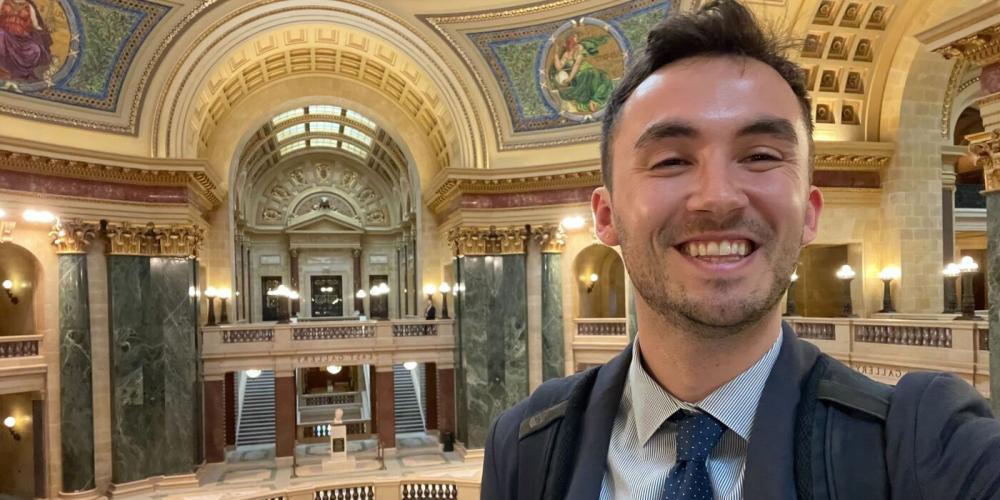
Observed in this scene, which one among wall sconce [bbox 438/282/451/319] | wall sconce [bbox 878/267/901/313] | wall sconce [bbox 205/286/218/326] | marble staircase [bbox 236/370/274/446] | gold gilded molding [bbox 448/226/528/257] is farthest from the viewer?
wall sconce [bbox 438/282/451/319]

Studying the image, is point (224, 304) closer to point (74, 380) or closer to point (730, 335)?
point (74, 380)

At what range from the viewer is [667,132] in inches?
53.9

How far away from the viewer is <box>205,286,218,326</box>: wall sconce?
68.4 ft

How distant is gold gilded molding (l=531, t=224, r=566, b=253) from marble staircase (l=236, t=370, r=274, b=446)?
12.0 metres

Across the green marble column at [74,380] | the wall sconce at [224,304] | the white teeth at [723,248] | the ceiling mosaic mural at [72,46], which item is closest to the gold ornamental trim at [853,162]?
the white teeth at [723,248]

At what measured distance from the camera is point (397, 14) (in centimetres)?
1864

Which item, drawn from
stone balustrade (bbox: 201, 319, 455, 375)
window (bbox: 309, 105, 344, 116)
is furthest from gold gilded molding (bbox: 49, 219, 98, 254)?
window (bbox: 309, 105, 344, 116)

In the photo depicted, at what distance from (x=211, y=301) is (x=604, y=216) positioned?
72.9ft

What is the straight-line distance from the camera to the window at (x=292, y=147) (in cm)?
3183

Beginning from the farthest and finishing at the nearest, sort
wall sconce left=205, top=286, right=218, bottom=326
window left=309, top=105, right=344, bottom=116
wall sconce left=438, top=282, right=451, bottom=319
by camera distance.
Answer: window left=309, top=105, right=344, bottom=116 → wall sconce left=438, top=282, right=451, bottom=319 → wall sconce left=205, top=286, right=218, bottom=326

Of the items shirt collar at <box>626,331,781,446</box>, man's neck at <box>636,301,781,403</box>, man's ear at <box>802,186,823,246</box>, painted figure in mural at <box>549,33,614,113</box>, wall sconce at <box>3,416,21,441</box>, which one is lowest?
wall sconce at <box>3,416,21,441</box>

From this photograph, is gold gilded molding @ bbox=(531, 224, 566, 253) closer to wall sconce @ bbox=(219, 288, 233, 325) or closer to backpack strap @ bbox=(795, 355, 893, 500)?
wall sconce @ bbox=(219, 288, 233, 325)

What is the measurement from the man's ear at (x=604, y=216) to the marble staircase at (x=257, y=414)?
23.0m

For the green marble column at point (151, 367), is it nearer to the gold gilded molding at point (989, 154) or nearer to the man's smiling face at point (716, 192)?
the gold gilded molding at point (989, 154)
